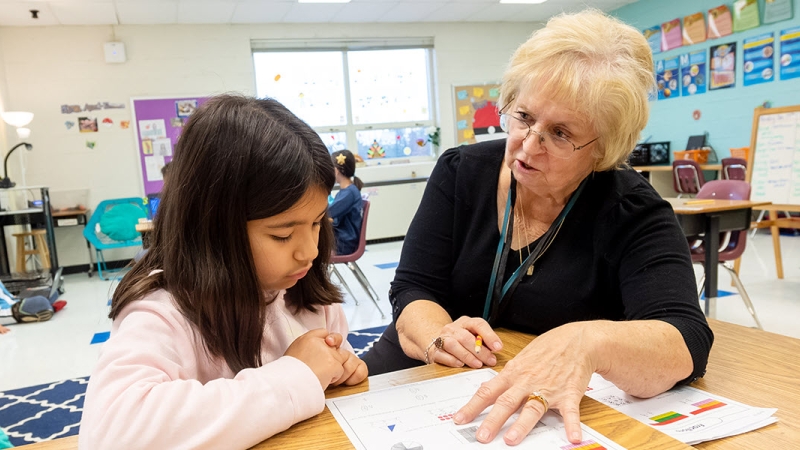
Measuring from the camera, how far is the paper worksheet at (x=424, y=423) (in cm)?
63

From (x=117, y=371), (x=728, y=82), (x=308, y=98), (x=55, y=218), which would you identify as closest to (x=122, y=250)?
(x=55, y=218)

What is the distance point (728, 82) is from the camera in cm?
650

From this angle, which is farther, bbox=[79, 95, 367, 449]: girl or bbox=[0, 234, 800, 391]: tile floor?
bbox=[0, 234, 800, 391]: tile floor

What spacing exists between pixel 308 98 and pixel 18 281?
3.86 metres

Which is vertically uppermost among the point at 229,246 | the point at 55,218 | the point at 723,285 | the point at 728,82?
the point at 728,82

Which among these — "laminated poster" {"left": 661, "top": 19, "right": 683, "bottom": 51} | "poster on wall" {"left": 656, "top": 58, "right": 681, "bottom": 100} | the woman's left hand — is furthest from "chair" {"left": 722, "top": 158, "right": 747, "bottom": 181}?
the woman's left hand

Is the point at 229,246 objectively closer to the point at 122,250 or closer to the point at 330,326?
the point at 330,326

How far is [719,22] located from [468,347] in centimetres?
711

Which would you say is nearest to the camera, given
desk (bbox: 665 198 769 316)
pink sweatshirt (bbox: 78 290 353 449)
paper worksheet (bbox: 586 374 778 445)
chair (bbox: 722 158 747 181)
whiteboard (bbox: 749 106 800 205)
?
pink sweatshirt (bbox: 78 290 353 449)

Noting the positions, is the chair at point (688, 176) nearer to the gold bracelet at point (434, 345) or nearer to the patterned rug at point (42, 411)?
the patterned rug at point (42, 411)

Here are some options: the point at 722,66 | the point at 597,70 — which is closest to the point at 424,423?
the point at 597,70

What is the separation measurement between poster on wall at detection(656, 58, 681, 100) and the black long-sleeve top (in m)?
6.82

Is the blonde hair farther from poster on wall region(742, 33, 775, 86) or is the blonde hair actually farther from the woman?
poster on wall region(742, 33, 775, 86)

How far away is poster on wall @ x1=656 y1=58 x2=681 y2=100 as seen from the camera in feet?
23.6
